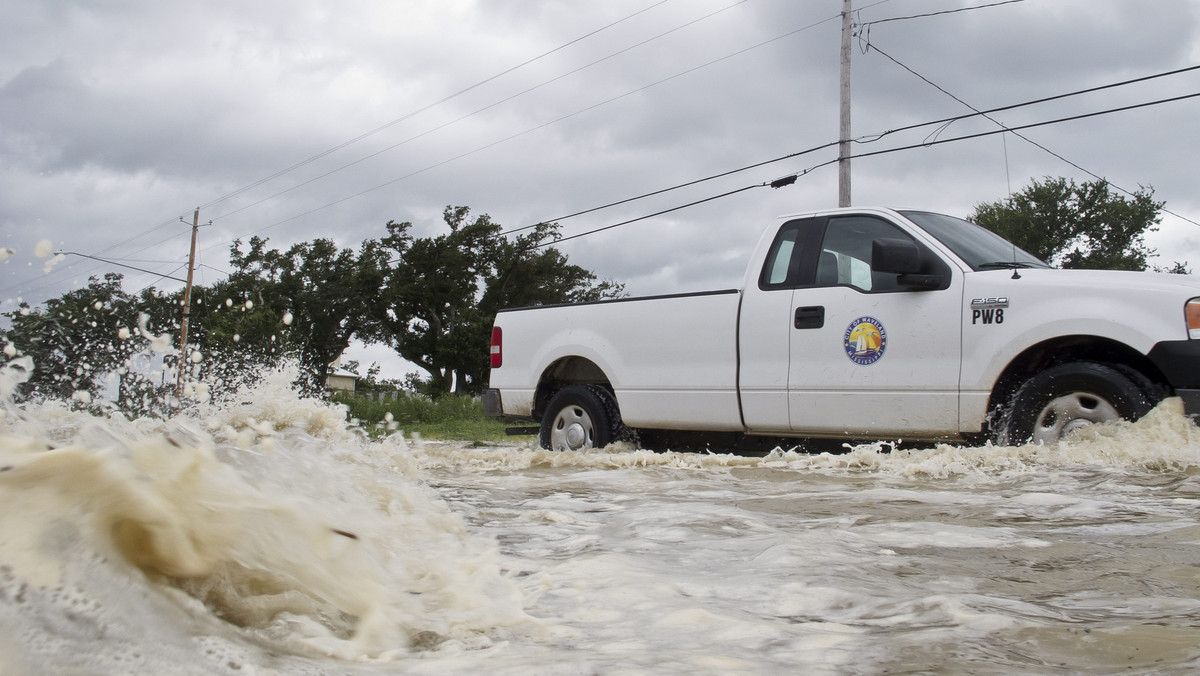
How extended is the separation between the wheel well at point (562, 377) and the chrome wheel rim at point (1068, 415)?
3.45 metres

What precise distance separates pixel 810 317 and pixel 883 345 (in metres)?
0.53

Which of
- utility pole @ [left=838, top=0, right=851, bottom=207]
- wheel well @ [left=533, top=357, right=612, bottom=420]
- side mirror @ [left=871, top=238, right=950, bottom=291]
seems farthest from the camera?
utility pole @ [left=838, top=0, right=851, bottom=207]

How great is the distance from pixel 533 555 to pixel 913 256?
3.43 m

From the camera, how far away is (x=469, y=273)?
48781mm

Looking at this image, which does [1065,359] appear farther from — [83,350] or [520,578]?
[83,350]

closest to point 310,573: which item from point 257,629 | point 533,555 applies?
point 257,629

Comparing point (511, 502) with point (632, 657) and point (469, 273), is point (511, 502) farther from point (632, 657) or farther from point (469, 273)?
point (469, 273)

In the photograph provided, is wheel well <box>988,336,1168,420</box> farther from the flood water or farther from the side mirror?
the flood water

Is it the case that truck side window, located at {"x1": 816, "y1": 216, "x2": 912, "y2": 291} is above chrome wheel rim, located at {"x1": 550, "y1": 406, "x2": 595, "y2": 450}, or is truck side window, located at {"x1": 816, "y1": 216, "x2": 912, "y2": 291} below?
above

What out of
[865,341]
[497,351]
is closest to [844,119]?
[497,351]

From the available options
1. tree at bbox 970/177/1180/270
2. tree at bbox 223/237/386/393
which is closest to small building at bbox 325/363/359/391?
tree at bbox 223/237/386/393

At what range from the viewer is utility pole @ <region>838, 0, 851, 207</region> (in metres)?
18.2

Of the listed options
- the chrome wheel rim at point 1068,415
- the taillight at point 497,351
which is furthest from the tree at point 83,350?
the chrome wheel rim at point 1068,415

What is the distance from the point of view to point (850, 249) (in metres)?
6.11
